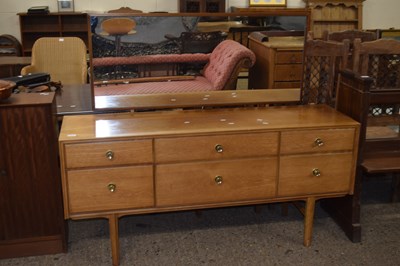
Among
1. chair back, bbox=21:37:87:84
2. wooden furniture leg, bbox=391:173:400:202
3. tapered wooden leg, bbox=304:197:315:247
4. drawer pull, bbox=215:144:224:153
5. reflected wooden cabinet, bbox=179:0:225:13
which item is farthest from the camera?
reflected wooden cabinet, bbox=179:0:225:13

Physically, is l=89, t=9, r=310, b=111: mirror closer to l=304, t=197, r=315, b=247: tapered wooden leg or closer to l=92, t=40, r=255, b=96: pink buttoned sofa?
l=92, t=40, r=255, b=96: pink buttoned sofa

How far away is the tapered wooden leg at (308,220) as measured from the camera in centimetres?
247

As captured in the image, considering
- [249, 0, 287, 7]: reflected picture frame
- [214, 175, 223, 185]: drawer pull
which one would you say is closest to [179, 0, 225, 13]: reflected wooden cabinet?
[249, 0, 287, 7]: reflected picture frame

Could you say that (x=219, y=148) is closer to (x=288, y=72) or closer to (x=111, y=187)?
(x=111, y=187)

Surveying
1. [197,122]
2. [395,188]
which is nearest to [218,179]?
[197,122]

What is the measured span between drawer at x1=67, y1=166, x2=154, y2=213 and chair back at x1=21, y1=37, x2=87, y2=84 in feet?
6.93

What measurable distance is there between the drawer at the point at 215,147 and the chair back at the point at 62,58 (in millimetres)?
2171

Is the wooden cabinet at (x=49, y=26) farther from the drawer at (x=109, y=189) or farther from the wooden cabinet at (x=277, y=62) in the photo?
the drawer at (x=109, y=189)

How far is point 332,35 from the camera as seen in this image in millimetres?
3617

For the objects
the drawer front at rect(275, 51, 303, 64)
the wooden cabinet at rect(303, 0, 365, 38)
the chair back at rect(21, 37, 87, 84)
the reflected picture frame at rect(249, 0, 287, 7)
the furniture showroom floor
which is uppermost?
the reflected picture frame at rect(249, 0, 287, 7)

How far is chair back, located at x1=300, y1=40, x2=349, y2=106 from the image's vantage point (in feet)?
8.98

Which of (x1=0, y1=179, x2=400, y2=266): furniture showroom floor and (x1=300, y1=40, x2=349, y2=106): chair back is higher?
(x1=300, y1=40, x2=349, y2=106): chair back

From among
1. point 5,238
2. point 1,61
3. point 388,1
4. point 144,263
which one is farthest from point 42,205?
point 388,1

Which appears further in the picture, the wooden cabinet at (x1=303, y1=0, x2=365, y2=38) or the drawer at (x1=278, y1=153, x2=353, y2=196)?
the wooden cabinet at (x1=303, y1=0, x2=365, y2=38)
